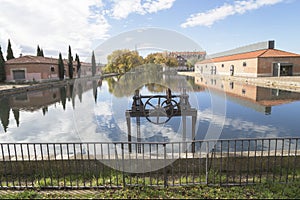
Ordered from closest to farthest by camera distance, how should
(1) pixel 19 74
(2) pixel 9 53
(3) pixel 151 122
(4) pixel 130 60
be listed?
(4) pixel 130 60 → (3) pixel 151 122 → (1) pixel 19 74 → (2) pixel 9 53

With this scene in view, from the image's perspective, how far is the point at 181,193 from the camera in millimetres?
3547

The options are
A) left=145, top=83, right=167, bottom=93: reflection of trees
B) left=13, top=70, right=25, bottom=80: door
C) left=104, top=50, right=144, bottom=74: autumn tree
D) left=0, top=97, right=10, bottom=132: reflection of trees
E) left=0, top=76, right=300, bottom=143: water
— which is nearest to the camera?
left=104, top=50, right=144, bottom=74: autumn tree

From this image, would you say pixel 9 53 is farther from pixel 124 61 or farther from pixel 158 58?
pixel 158 58

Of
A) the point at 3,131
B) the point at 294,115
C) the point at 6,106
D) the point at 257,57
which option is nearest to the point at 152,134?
the point at 3,131

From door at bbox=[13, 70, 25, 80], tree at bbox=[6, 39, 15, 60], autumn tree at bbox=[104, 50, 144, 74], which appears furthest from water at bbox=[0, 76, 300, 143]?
tree at bbox=[6, 39, 15, 60]

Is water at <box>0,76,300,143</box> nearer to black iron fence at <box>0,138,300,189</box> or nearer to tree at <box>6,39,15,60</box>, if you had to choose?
black iron fence at <box>0,138,300,189</box>

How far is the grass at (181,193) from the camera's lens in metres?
3.41

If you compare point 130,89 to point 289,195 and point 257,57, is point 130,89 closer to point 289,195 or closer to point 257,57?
point 289,195

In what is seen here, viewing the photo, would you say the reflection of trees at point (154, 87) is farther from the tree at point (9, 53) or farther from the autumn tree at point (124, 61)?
the tree at point (9, 53)

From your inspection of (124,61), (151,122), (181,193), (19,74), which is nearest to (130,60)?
(124,61)

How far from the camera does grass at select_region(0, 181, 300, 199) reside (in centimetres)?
341

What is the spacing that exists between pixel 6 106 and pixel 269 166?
1665 centimetres

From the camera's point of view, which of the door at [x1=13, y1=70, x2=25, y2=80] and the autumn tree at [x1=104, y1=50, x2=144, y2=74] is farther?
the door at [x1=13, y1=70, x2=25, y2=80]

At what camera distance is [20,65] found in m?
31.2
